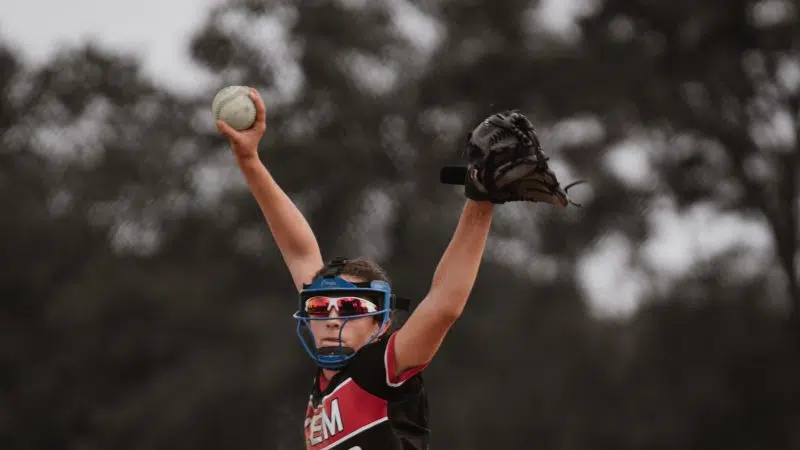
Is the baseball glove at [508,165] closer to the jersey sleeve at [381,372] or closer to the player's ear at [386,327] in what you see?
the jersey sleeve at [381,372]

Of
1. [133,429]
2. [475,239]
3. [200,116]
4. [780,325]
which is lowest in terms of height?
[475,239]

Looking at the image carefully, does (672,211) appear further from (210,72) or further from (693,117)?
(210,72)

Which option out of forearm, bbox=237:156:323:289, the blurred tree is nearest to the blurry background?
the blurred tree

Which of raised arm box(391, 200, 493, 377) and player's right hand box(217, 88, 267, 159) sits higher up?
player's right hand box(217, 88, 267, 159)

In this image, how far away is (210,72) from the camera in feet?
103

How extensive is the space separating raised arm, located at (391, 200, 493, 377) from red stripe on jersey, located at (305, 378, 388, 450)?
0.32 metres

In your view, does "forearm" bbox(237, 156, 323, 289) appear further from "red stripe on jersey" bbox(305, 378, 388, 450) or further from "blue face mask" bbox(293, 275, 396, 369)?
"red stripe on jersey" bbox(305, 378, 388, 450)


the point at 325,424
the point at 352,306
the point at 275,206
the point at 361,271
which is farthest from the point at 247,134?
the point at 325,424

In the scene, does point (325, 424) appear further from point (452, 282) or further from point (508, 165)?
point (508, 165)

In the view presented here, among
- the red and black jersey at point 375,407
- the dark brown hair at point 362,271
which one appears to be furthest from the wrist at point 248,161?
the red and black jersey at point 375,407

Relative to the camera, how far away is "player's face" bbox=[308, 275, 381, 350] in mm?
4668

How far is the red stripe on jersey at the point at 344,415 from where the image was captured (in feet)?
14.8

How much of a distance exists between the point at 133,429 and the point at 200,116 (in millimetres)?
7456

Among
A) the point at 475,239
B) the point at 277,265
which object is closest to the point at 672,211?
the point at 277,265
